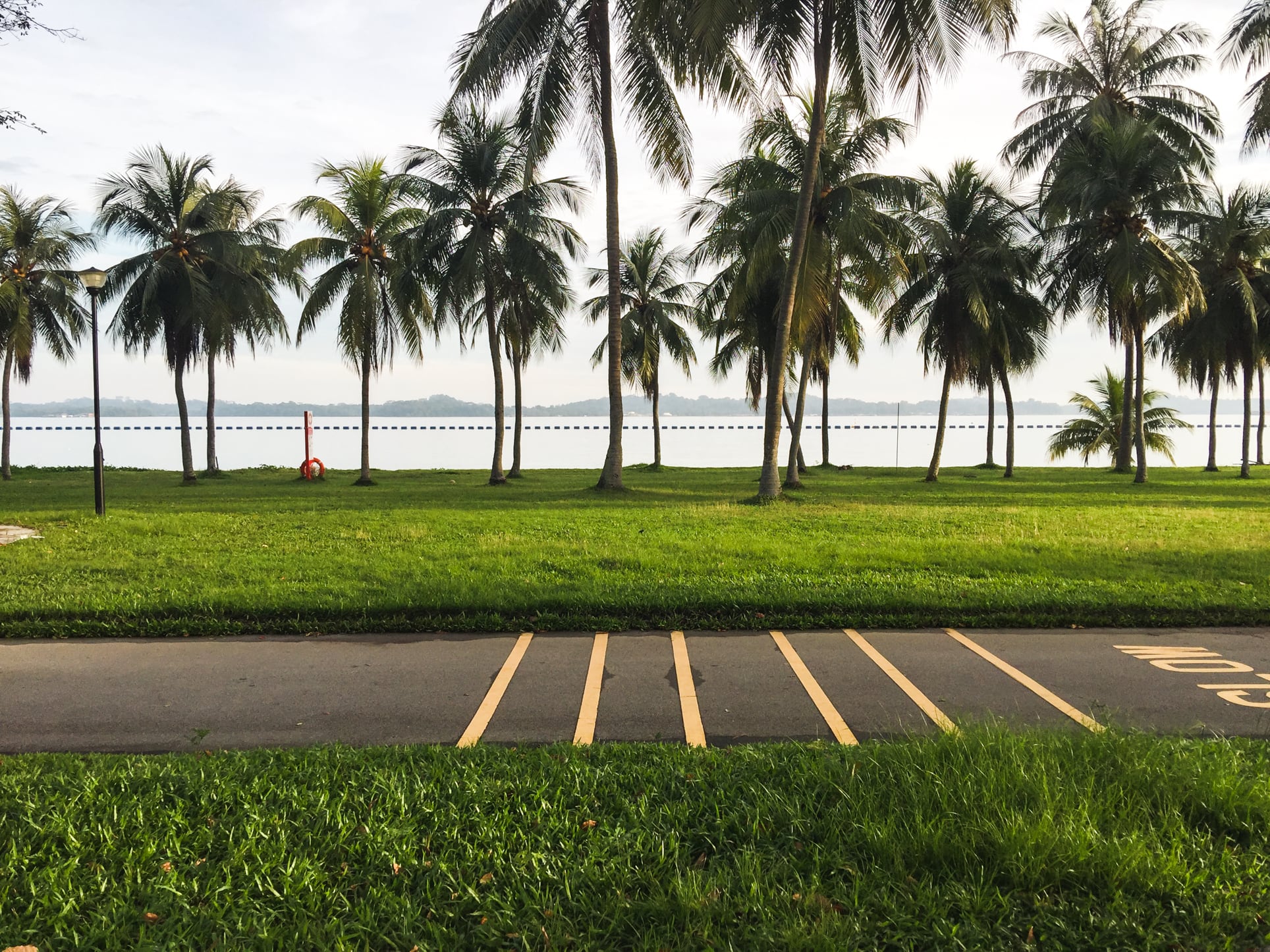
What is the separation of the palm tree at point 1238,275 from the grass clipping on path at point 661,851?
2780 cm

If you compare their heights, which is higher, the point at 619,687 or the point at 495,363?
the point at 495,363

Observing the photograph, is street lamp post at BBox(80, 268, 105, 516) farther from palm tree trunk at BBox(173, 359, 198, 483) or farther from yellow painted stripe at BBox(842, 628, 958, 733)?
yellow painted stripe at BBox(842, 628, 958, 733)

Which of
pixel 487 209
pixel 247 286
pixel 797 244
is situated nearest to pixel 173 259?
pixel 247 286

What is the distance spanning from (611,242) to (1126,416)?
1880 centimetres

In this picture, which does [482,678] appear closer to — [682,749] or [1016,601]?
[682,749]

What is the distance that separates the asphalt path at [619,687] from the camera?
4648 millimetres

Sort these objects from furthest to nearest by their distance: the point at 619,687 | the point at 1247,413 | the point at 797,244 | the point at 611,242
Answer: the point at 1247,413, the point at 611,242, the point at 797,244, the point at 619,687

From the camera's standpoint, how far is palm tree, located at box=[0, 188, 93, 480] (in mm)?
25172

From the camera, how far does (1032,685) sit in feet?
17.8

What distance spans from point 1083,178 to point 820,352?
8573 millimetres

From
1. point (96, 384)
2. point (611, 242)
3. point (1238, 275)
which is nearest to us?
point (96, 384)

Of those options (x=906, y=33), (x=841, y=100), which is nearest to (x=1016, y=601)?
(x=906, y=33)

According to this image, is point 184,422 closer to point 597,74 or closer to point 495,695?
point 597,74

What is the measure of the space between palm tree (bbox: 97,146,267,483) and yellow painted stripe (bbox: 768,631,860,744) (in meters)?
21.8
